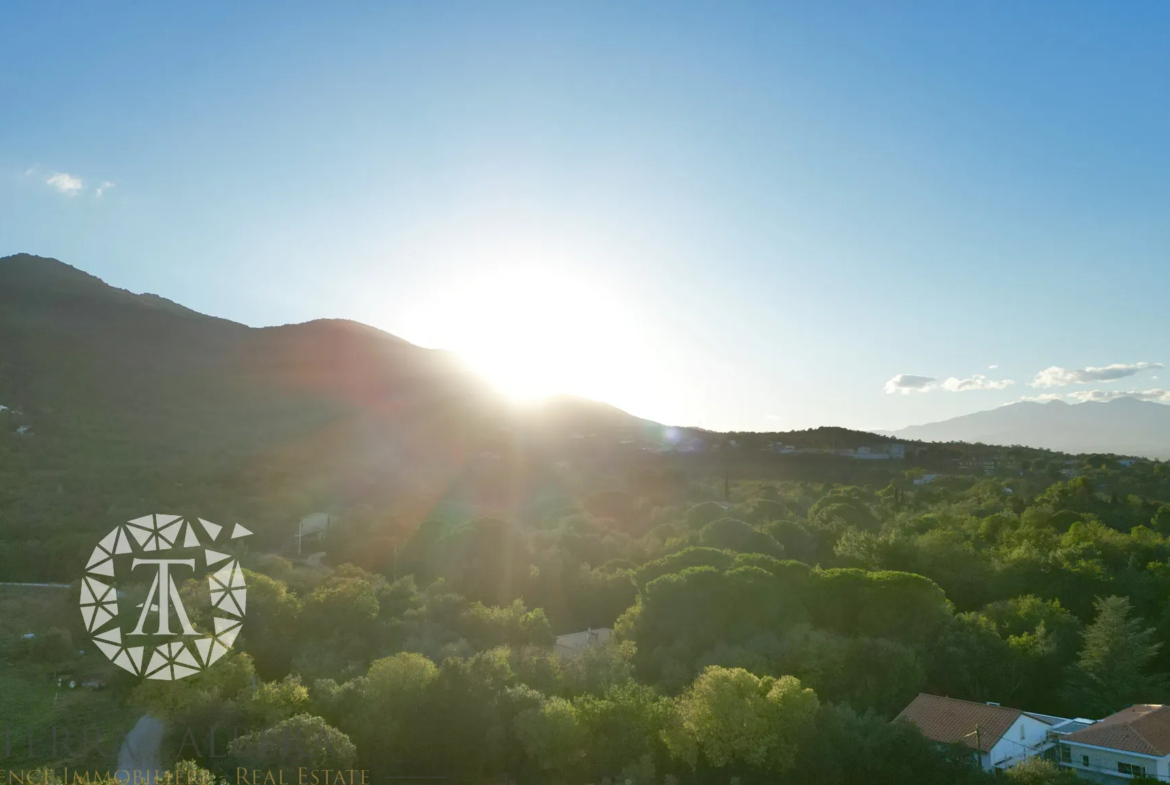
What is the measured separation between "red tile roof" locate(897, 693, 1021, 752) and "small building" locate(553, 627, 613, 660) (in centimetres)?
978

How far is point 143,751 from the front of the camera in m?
14.6

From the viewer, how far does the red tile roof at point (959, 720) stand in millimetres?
18281

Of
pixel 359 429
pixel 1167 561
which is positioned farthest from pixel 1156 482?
pixel 359 429

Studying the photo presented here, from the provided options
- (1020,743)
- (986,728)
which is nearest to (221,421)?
(986,728)

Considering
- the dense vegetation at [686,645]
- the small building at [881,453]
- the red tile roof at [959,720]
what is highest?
the small building at [881,453]

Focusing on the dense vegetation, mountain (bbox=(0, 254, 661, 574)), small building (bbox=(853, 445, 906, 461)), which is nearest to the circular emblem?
the dense vegetation

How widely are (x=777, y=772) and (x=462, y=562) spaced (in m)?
18.5

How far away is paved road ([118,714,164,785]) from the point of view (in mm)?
13656

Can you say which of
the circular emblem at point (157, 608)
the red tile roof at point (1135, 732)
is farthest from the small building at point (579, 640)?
the red tile roof at point (1135, 732)

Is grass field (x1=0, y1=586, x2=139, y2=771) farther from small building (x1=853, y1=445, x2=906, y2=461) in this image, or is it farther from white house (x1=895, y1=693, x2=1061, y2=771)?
small building (x1=853, y1=445, x2=906, y2=461)

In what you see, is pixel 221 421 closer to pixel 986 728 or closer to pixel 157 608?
pixel 157 608

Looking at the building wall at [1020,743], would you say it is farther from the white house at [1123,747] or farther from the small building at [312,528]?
the small building at [312,528]

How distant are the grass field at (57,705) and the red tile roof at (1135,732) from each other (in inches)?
931

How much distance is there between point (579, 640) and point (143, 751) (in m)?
14.8
